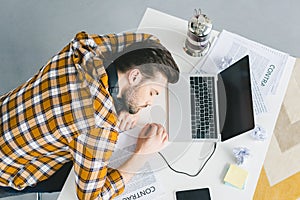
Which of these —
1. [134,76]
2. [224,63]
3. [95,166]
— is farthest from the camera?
[224,63]

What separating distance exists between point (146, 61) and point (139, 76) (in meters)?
0.05

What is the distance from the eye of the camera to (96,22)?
6.93ft

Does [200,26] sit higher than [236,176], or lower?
higher

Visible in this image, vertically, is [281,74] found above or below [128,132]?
above

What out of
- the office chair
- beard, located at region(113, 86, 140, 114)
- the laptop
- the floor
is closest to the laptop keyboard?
the laptop

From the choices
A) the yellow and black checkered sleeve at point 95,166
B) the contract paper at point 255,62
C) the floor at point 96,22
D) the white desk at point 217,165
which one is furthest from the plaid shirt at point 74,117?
the floor at point 96,22

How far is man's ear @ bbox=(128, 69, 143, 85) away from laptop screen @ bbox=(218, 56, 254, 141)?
350mm

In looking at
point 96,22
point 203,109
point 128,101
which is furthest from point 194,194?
point 96,22

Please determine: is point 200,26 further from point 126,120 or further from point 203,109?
point 126,120

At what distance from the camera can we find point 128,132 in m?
1.23

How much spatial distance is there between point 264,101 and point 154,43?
40cm

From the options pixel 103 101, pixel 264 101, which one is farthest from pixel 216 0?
pixel 103 101

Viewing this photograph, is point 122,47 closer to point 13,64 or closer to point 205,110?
point 205,110

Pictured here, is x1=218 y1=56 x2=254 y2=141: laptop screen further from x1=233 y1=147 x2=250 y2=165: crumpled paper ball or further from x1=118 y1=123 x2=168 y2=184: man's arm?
x1=118 y1=123 x2=168 y2=184: man's arm
